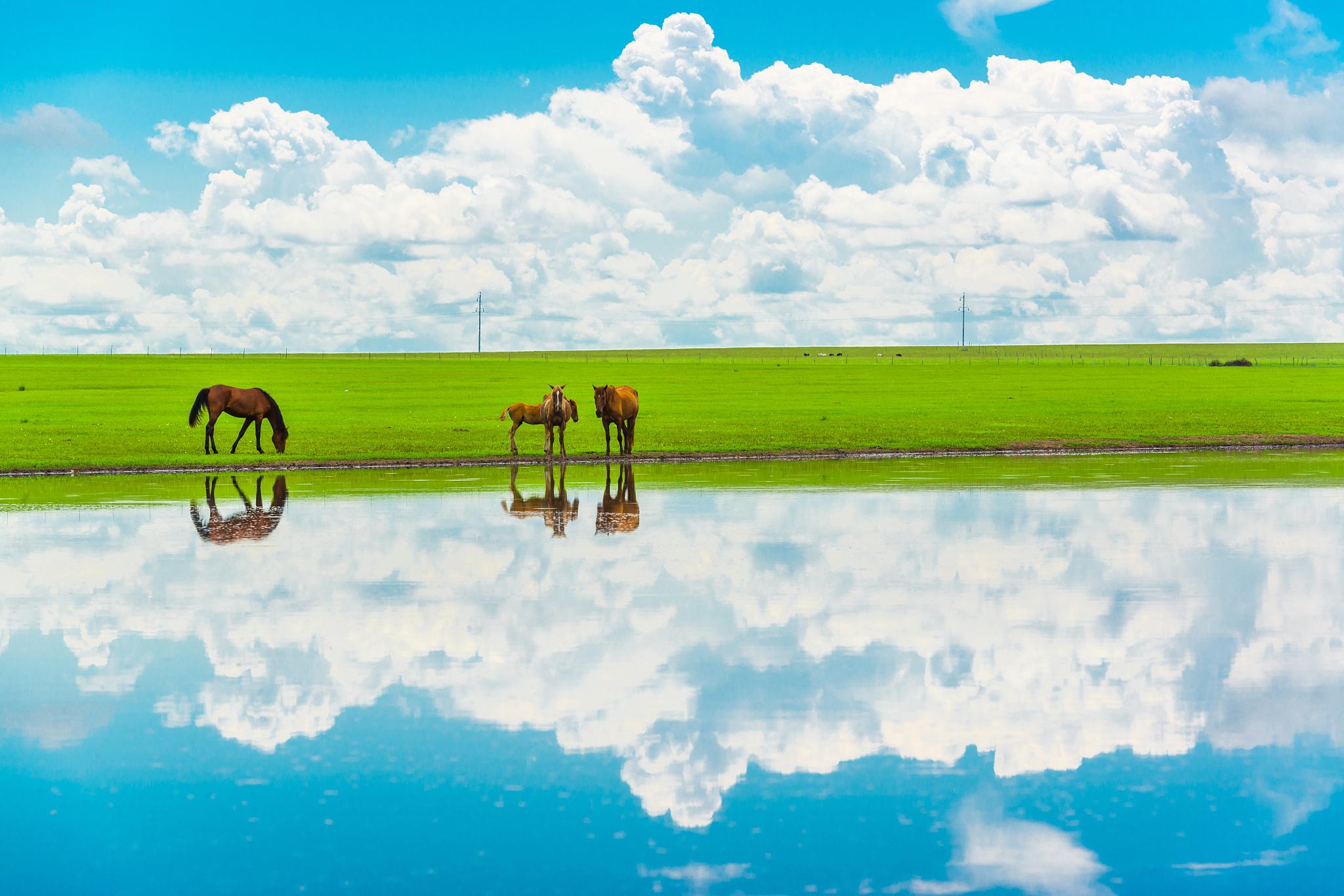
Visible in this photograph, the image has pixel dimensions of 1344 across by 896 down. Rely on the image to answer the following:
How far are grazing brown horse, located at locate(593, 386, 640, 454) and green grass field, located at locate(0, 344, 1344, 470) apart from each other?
0.76m

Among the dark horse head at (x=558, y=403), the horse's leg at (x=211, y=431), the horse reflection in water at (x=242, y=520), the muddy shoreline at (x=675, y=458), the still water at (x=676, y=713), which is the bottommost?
the still water at (x=676, y=713)

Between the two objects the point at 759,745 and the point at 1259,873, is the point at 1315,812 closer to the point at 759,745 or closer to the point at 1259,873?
the point at 1259,873

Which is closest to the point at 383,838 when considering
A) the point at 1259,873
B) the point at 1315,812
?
the point at 1259,873

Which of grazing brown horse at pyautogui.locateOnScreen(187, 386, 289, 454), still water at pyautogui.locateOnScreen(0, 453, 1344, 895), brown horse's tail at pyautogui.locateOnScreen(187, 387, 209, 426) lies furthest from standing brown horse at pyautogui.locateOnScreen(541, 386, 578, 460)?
still water at pyautogui.locateOnScreen(0, 453, 1344, 895)

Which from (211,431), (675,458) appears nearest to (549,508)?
(675,458)

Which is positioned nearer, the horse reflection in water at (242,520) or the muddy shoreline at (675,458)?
the horse reflection in water at (242,520)

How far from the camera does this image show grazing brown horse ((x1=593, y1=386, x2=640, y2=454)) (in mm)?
38281

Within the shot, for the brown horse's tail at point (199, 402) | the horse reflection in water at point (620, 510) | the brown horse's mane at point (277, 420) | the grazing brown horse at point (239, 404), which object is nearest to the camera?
the horse reflection in water at point (620, 510)

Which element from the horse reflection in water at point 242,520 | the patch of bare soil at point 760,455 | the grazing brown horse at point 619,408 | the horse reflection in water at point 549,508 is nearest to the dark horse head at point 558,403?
the grazing brown horse at point 619,408

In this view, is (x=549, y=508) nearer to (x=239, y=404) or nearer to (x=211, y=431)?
(x=211, y=431)

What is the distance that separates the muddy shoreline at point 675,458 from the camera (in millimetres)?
37094

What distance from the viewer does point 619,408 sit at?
38656 millimetres

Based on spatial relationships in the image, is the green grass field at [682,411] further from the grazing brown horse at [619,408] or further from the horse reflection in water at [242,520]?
the horse reflection in water at [242,520]

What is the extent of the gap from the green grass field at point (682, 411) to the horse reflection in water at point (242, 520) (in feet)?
31.1
